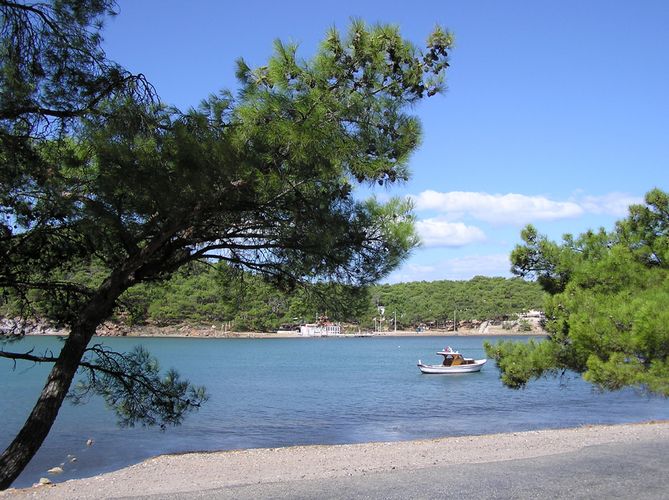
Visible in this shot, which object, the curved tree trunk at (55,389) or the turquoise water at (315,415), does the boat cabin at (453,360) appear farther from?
the curved tree trunk at (55,389)

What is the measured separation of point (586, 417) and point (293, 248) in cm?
1640

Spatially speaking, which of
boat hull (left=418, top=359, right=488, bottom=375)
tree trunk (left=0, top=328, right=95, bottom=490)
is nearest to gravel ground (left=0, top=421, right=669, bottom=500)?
tree trunk (left=0, top=328, right=95, bottom=490)

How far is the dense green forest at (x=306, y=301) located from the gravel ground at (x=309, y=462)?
1891 mm

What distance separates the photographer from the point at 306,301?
732 centimetres

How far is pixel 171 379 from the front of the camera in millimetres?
7559

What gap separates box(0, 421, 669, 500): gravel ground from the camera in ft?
21.5

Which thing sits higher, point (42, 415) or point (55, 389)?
point (55, 389)

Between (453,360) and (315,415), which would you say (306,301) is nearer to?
(315,415)

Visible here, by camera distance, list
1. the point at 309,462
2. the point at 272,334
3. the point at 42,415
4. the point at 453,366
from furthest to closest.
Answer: the point at 272,334 → the point at 453,366 → the point at 309,462 → the point at 42,415

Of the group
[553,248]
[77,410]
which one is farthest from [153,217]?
[77,410]

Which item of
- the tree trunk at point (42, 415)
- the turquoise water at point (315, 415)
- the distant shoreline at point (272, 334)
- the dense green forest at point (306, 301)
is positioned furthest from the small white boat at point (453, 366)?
the distant shoreline at point (272, 334)

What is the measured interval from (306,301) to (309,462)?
2.50 m

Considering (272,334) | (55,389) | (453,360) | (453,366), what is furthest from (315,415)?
(272,334)

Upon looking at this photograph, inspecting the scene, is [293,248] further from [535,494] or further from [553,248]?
[553,248]
